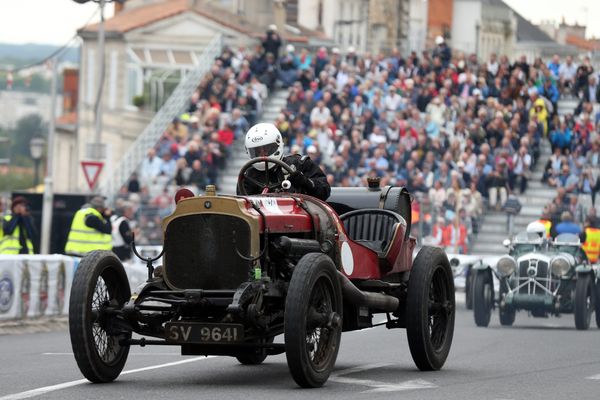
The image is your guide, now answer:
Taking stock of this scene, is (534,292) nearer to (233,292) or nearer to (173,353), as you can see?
(173,353)

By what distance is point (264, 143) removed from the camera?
43.4 ft

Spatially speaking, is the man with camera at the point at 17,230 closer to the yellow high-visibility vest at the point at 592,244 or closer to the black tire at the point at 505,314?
the black tire at the point at 505,314

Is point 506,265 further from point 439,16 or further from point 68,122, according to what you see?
point 439,16

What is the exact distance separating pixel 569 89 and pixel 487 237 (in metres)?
6.51

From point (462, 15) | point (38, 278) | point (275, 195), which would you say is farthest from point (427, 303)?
point (462, 15)

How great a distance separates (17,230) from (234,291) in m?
13.6

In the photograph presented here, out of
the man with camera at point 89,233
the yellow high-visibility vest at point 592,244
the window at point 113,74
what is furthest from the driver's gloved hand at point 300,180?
the window at point 113,74

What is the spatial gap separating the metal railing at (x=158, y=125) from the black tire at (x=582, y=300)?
18.8m

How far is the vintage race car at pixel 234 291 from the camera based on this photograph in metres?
11.6

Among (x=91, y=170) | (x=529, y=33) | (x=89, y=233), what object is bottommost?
(x=89, y=233)

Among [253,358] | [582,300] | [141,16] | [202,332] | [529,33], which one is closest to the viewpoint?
[202,332]

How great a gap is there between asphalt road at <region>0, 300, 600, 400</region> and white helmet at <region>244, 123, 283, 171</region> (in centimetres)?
176

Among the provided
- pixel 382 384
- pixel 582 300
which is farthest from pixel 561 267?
pixel 382 384

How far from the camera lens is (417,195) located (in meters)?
33.9
